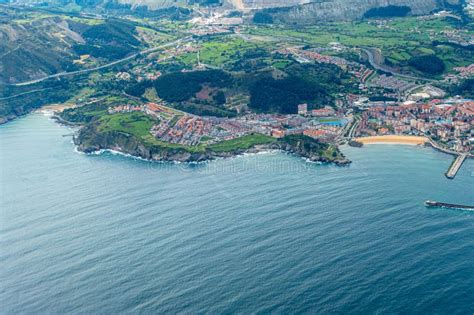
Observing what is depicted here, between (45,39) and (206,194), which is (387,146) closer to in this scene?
(206,194)

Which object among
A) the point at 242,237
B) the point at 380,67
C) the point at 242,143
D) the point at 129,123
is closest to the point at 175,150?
the point at 242,143

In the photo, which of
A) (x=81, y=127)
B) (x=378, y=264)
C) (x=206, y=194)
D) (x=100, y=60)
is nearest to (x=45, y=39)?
(x=100, y=60)

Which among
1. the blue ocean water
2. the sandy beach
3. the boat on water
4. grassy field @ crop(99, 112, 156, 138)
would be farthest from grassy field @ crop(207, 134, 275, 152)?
the boat on water

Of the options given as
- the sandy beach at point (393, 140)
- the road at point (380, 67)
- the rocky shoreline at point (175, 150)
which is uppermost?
the road at point (380, 67)

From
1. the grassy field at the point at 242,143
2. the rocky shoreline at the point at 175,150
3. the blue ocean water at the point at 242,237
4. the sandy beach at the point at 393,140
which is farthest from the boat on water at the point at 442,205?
the grassy field at the point at 242,143

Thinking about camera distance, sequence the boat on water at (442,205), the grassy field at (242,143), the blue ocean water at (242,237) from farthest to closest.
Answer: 1. the grassy field at (242,143)
2. the boat on water at (442,205)
3. the blue ocean water at (242,237)

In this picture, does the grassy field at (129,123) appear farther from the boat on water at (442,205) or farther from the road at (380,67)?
the road at (380,67)

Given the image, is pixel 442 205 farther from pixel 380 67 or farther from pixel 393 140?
pixel 380 67
